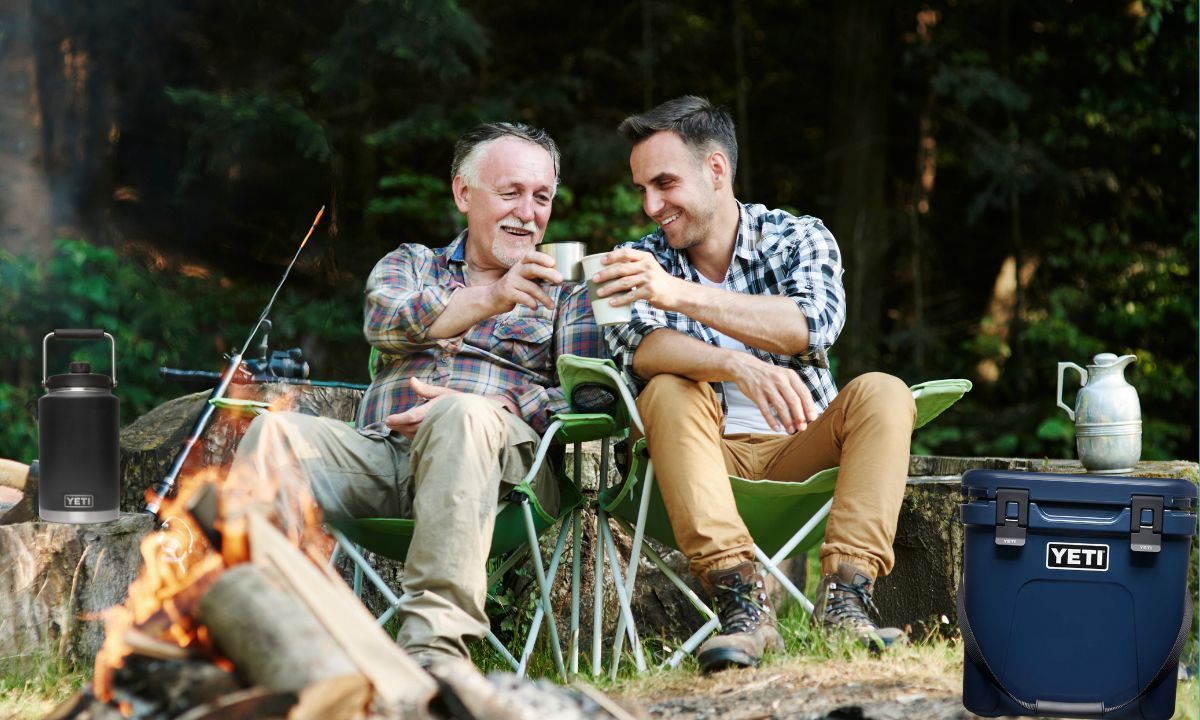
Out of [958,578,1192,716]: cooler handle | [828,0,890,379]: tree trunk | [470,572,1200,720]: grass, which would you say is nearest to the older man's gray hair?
[470,572,1200,720]: grass

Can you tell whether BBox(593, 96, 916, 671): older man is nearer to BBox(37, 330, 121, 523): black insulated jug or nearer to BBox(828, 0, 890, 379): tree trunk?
BBox(37, 330, 121, 523): black insulated jug

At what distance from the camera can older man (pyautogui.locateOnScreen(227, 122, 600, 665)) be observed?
2.08 meters

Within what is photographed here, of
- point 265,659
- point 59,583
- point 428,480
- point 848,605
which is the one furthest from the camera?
point 59,583

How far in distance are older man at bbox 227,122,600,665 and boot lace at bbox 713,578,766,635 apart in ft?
1.44

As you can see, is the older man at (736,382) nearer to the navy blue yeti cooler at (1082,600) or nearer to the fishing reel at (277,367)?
the navy blue yeti cooler at (1082,600)

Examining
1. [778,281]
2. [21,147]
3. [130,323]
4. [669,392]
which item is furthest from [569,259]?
[21,147]

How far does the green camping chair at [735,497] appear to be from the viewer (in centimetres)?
239

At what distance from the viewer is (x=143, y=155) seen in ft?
18.1

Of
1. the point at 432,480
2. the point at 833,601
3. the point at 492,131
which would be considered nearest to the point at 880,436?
the point at 833,601

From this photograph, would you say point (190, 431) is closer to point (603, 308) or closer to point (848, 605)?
point (603, 308)

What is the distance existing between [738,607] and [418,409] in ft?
2.43

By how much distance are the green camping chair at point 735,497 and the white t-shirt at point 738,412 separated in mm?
204

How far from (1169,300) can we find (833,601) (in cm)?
446

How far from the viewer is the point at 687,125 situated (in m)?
2.74
